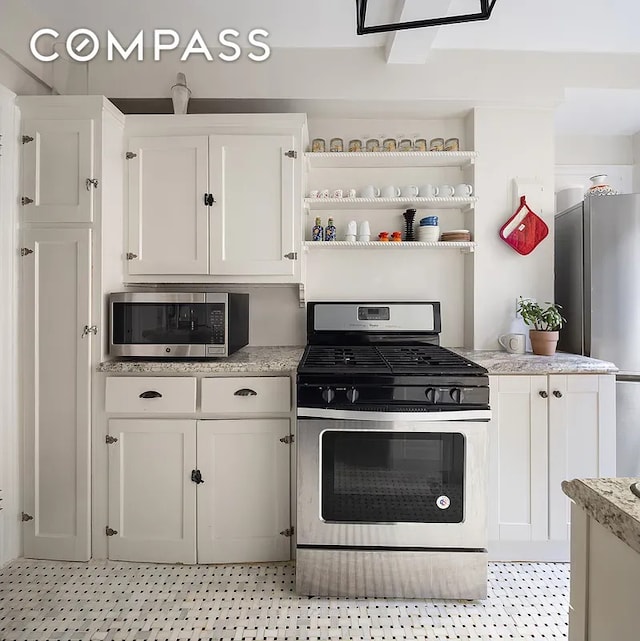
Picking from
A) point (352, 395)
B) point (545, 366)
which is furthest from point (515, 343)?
point (352, 395)

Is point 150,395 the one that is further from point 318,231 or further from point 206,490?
point 318,231

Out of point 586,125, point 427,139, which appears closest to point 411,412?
point 427,139

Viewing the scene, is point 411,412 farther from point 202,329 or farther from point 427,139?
point 427,139

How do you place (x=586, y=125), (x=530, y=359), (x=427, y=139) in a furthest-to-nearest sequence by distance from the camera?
(x=586, y=125), (x=427, y=139), (x=530, y=359)

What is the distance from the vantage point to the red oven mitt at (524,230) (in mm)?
2428

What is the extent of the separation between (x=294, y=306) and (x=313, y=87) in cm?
121

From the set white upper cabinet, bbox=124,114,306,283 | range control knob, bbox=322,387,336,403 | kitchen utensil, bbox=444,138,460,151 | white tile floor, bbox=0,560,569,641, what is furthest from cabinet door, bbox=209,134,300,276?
white tile floor, bbox=0,560,569,641

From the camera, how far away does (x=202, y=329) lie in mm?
2057

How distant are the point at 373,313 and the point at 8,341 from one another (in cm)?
180

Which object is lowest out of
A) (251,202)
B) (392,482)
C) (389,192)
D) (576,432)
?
(392,482)

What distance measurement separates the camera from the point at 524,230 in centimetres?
243

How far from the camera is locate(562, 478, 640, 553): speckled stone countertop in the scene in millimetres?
575

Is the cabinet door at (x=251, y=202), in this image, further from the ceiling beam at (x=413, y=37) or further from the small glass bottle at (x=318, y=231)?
the ceiling beam at (x=413, y=37)

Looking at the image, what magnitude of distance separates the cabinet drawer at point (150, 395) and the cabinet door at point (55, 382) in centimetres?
13
